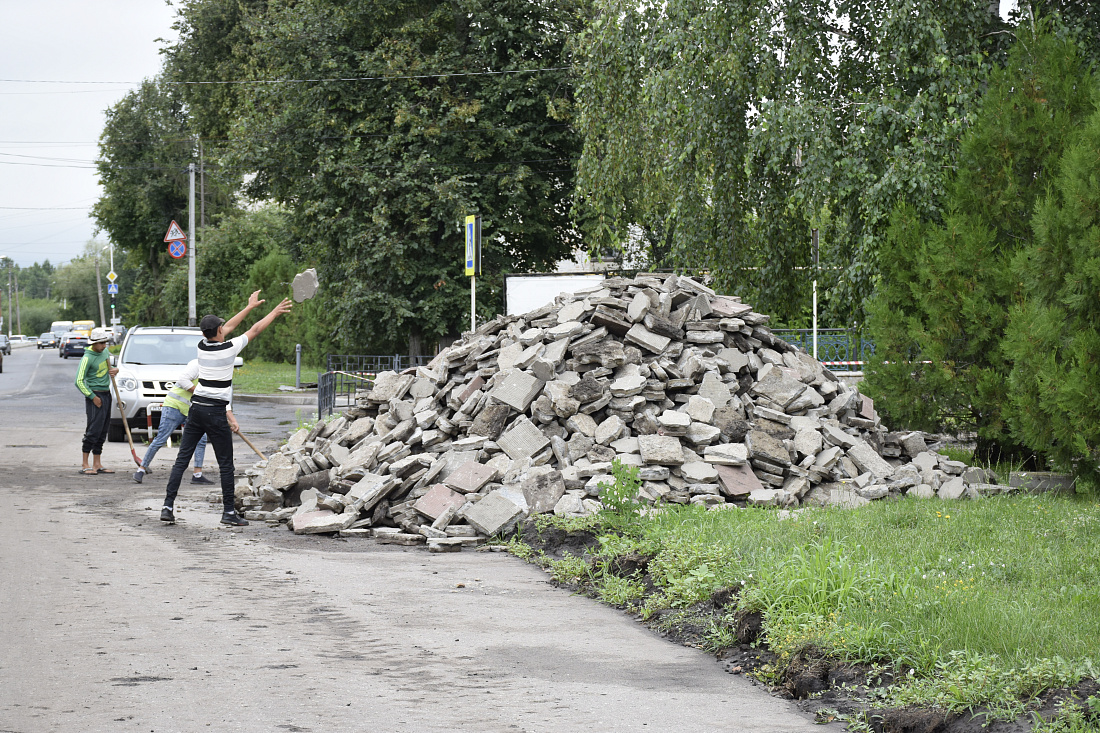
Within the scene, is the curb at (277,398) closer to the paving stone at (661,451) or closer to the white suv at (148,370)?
the white suv at (148,370)

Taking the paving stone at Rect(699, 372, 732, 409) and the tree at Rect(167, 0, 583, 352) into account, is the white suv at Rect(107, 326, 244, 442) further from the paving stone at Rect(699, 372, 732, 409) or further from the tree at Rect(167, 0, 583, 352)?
the paving stone at Rect(699, 372, 732, 409)

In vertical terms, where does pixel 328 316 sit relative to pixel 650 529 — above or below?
above

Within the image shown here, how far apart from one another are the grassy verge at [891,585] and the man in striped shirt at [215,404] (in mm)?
3255

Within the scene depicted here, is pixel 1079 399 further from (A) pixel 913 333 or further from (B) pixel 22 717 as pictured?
(B) pixel 22 717

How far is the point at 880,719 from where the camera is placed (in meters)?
4.65

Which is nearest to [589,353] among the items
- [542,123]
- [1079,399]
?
[1079,399]

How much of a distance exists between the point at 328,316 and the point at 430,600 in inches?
874

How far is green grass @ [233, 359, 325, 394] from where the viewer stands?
32.8 metres

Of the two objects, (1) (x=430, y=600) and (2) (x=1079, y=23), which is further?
(2) (x=1079, y=23)

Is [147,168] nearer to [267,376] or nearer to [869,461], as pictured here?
[267,376]

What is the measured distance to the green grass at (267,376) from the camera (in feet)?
108

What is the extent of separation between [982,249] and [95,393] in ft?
38.4

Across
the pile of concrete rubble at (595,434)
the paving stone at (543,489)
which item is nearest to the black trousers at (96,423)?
the pile of concrete rubble at (595,434)

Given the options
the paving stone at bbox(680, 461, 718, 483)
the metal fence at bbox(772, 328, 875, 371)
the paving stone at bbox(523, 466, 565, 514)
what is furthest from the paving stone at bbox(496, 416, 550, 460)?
the metal fence at bbox(772, 328, 875, 371)
